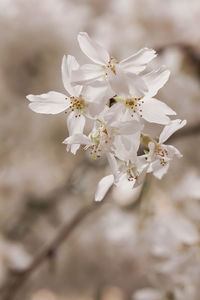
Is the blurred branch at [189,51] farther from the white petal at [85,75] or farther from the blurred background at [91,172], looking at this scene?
the white petal at [85,75]

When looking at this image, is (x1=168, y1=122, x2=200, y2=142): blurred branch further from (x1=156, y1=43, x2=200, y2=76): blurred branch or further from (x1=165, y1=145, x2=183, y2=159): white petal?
(x1=165, y1=145, x2=183, y2=159): white petal

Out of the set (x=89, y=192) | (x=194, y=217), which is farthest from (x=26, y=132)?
(x=194, y=217)

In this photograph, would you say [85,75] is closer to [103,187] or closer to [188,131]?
[103,187]

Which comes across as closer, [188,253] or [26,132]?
[188,253]

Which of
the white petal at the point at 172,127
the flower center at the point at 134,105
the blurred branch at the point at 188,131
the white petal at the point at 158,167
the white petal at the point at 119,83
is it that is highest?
the white petal at the point at 119,83

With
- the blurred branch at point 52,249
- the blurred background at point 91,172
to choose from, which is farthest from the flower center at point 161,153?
the blurred branch at point 52,249

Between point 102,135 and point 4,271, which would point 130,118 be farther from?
point 4,271

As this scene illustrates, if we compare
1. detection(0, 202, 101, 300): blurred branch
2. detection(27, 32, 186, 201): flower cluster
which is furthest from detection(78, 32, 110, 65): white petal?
detection(0, 202, 101, 300): blurred branch
